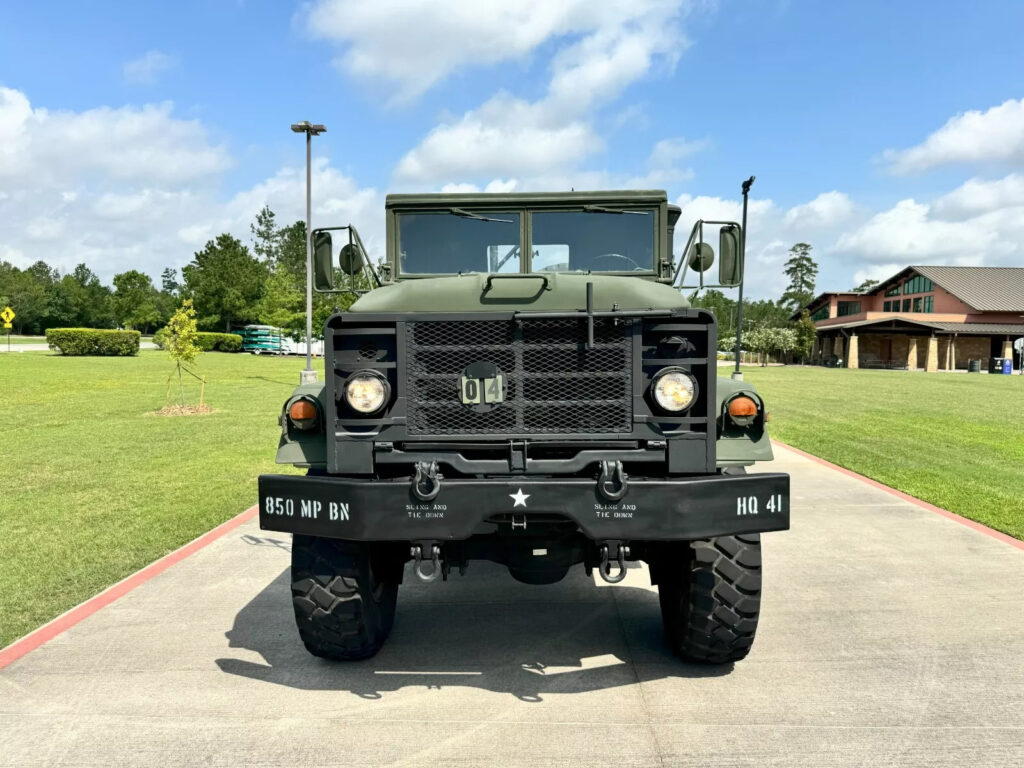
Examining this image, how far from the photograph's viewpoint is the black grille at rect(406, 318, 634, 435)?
340cm

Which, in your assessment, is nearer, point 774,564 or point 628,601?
point 628,601

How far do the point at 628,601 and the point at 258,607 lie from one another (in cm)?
235

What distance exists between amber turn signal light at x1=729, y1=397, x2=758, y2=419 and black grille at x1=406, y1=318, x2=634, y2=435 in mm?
505

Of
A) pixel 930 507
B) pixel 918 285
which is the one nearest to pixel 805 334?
pixel 918 285

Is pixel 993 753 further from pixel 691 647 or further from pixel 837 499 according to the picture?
pixel 837 499

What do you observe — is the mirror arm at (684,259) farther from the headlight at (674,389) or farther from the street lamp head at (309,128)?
the street lamp head at (309,128)

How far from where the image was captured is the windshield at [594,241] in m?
4.73

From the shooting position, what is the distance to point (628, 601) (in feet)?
16.1

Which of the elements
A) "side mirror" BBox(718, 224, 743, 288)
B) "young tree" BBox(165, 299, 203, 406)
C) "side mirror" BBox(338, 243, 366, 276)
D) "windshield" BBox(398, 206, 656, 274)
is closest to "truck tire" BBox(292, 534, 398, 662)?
"side mirror" BBox(338, 243, 366, 276)

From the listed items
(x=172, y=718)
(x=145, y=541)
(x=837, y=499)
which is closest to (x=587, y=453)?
(x=172, y=718)

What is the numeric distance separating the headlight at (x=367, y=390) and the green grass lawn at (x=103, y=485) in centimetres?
264

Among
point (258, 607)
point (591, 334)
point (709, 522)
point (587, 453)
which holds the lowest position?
point (258, 607)

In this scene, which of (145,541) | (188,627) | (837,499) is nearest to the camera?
(188,627)

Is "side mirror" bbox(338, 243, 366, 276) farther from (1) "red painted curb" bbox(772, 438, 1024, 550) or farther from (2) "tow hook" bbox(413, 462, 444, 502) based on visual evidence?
(1) "red painted curb" bbox(772, 438, 1024, 550)
